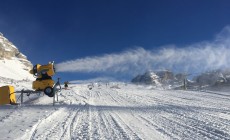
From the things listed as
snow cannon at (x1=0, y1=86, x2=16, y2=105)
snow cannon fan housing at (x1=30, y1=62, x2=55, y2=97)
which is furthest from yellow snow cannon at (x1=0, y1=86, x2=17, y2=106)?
snow cannon fan housing at (x1=30, y1=62, x2=55, y2=97)

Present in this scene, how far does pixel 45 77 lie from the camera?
20.8 metres

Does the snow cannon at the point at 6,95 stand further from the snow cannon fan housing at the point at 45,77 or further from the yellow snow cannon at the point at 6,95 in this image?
the snow cannon fan housing at the point at 45,77

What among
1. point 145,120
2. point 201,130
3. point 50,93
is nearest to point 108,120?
point 145,120

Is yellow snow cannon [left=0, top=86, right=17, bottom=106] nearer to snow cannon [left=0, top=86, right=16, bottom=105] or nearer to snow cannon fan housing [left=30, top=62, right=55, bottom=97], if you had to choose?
snow cannon [left=0, top=86, right=16, bottom=105]

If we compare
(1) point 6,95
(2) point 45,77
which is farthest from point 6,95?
(2) point 45,77

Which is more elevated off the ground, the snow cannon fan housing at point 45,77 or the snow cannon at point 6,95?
the snow cannon fan housing at point 45,77

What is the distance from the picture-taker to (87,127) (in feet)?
35.4

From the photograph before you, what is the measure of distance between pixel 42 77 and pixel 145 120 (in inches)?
401

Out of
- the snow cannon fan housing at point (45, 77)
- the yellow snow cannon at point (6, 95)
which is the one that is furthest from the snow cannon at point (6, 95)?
the snow cannon fan housing at point (45, 77)

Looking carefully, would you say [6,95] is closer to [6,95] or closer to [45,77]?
[6,95]

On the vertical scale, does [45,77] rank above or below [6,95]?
above

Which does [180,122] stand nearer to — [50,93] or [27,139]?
[27,139]

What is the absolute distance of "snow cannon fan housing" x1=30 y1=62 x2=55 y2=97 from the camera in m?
20.5

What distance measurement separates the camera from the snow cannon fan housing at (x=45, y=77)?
20531 mm
